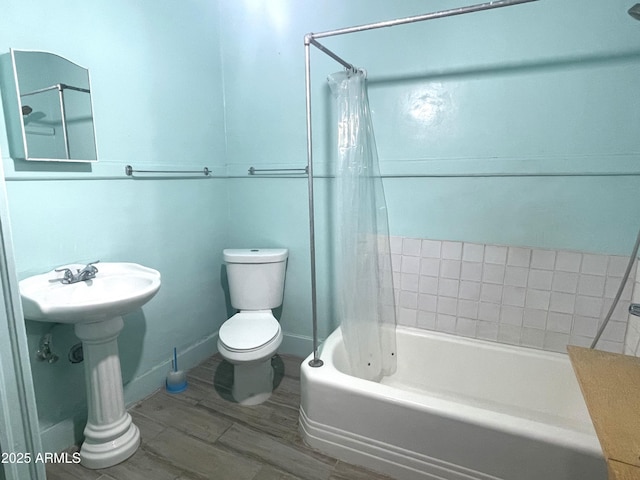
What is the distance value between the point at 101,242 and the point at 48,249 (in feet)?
0.76

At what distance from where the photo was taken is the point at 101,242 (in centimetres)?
170

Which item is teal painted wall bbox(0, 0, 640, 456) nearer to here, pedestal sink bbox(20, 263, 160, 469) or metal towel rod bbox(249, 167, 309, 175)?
metal towel rod bbox(249, 167, 309, 175)

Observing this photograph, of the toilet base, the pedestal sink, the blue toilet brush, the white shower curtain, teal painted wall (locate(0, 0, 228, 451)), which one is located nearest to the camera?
the pedestal sink

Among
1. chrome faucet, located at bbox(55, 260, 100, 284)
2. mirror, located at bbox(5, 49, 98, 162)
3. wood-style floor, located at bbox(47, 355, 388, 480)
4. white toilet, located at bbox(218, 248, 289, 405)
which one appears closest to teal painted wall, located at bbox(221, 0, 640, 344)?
white toilet, located at bbox(218, 248, 289, 405)

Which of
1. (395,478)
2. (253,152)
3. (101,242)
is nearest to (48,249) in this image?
(101,242)

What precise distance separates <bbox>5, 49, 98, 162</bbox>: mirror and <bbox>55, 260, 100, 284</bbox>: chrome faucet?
0.48 meters

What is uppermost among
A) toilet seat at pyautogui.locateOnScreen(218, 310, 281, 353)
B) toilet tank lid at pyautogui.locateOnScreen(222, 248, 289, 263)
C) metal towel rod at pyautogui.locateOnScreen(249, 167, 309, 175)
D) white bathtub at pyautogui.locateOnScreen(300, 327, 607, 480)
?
metal towel rod at pyautogui.locateOnScreen(249, 167, 309, 175)

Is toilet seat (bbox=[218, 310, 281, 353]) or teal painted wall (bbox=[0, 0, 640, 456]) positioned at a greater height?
teal painted wall (bbox=[0, 0, 640, 456])

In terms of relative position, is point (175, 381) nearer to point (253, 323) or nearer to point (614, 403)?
point (253, 323)

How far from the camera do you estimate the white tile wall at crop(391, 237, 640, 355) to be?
5.25 feet

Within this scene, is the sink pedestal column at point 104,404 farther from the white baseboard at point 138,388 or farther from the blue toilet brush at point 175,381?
the blue toilet brush at point 175,381

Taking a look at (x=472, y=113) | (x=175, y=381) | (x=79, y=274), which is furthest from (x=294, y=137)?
(x=175, y=381)

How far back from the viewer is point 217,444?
166 centimetres

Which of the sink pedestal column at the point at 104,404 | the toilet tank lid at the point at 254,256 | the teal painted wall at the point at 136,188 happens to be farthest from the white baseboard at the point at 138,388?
the toilet tank lid at the point at 254,256
